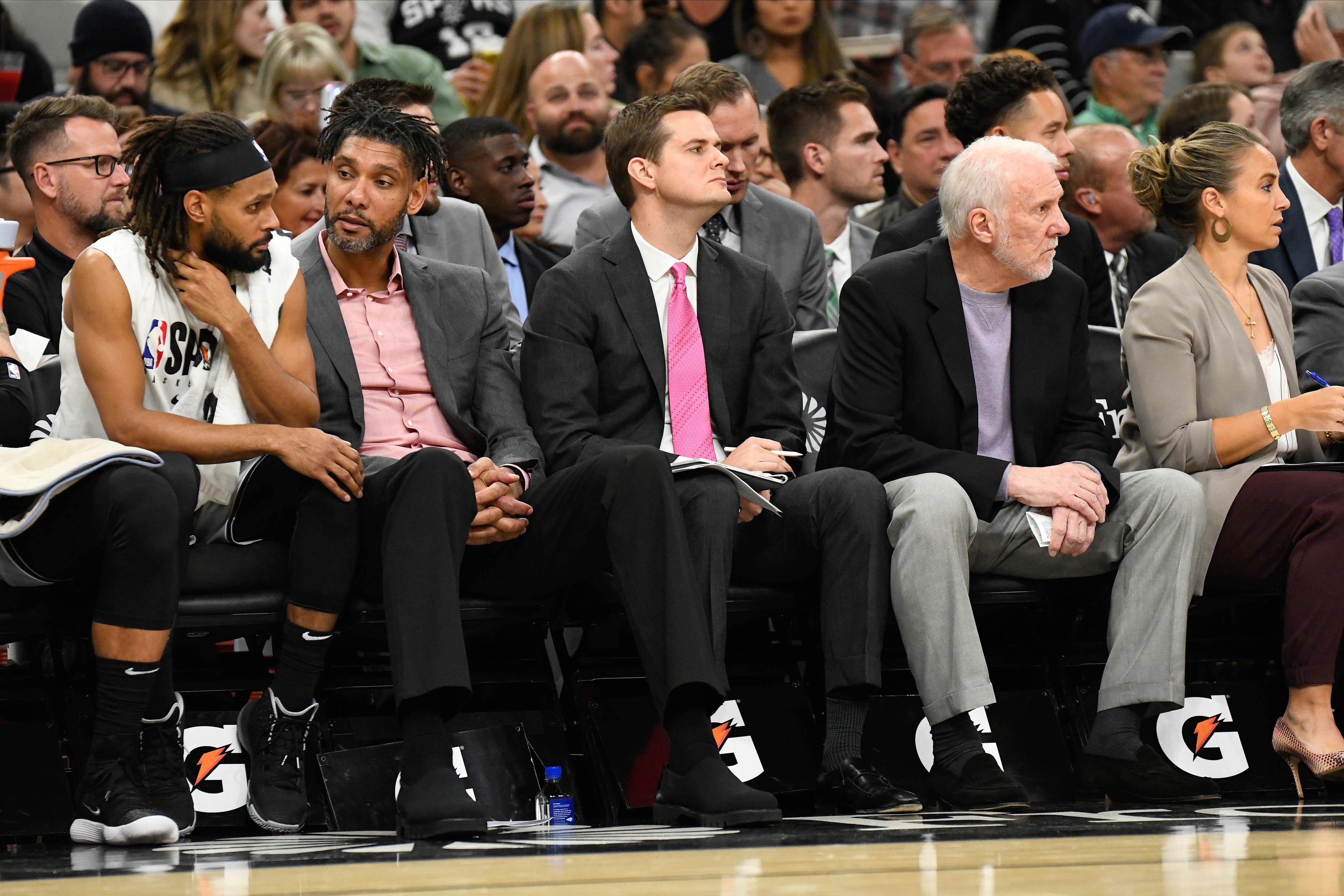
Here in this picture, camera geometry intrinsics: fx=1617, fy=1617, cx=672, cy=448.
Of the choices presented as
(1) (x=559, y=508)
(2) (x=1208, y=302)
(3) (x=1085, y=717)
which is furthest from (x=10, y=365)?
(2) (x=1208, y=302)

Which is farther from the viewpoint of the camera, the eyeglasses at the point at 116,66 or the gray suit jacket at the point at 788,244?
the eyeglasses at the point at 116,66

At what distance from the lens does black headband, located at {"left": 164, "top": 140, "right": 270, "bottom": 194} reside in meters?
3.70

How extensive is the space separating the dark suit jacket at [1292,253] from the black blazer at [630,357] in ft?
6.77

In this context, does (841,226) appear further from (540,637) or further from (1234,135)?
(540,637)

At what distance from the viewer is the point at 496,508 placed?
3.62m

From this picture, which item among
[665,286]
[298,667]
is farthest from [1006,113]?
[298,667]

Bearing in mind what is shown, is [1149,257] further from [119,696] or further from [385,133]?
[119,696]

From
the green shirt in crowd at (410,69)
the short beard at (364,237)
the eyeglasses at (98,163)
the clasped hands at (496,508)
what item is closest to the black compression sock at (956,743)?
the clasped hands at (496,508)

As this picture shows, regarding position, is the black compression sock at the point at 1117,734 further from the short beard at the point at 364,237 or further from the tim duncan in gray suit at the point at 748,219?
the short beard at the point at 364,237

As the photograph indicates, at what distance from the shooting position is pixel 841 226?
20.3ft

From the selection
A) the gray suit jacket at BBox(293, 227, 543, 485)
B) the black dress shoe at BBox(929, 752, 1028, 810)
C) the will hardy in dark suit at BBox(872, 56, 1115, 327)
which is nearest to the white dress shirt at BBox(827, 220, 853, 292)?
the will hardy in dark suit at BBox(872, 56, 1115, 327)

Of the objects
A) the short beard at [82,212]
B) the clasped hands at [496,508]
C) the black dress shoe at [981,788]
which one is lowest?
the black dress shoe at [981,788]

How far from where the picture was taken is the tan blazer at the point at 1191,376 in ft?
13.7

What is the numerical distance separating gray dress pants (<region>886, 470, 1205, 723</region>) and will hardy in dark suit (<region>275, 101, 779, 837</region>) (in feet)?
1.79
